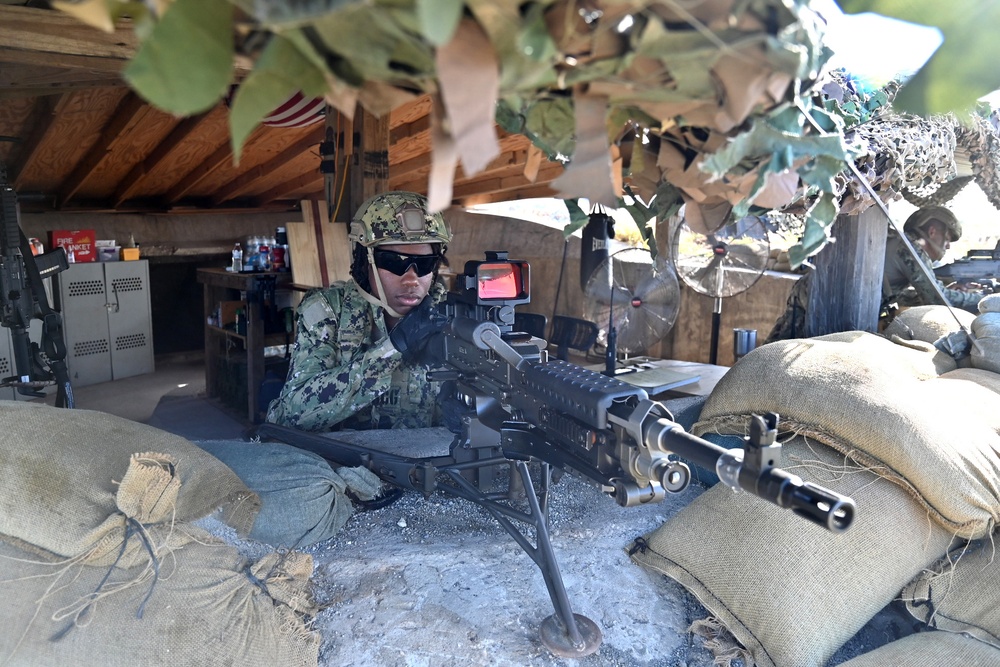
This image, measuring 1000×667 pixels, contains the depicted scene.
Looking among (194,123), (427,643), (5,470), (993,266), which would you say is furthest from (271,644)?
(993,266)

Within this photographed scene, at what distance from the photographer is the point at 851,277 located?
3.29m

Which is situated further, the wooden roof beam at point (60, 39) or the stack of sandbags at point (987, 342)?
the stack of sandbags at point (987, 342)

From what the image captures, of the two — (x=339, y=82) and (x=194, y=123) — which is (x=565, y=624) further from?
(x=194, y=123)

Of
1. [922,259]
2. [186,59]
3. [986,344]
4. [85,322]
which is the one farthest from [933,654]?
[85,322]

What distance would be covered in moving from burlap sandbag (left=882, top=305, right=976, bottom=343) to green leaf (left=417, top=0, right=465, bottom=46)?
10.4 ft

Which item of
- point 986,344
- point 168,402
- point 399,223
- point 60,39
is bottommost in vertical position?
point 168,402

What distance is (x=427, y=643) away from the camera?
6.07 ft

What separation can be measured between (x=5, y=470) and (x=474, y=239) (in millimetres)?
6827

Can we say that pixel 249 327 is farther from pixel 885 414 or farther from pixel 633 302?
pixel 885 414

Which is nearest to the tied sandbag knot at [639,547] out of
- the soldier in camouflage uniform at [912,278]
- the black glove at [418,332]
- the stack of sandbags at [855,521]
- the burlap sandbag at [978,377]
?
the stack of sandbags at [855,521]

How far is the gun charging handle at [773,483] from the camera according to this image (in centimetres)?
105

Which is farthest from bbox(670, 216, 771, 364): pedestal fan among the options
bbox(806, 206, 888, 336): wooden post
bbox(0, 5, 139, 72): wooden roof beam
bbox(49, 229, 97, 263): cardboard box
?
bbox(49, 229, 97, 263): cardboard box

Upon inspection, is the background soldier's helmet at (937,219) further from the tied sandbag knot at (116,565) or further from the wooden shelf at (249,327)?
the tied sandbag knot at (116,565)

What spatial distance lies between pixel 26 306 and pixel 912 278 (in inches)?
226
